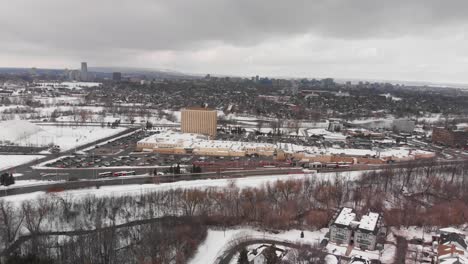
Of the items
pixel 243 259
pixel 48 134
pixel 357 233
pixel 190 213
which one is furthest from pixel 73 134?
pixel 357 233

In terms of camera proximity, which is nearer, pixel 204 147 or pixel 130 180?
pixel 130 180

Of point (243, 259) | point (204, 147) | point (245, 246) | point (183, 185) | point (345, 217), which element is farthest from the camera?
point (204, 147)

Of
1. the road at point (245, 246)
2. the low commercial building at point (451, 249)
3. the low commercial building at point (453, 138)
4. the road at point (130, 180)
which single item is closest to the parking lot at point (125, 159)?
the road at point (130, 180)

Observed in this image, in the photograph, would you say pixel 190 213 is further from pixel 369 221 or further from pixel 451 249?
pixel 451 249

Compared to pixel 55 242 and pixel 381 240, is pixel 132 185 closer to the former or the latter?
pixel 55 242

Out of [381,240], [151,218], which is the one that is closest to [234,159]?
[151,218]

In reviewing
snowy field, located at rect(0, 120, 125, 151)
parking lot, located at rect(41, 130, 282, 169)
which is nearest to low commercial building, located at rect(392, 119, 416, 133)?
parking lot, located at rect(41, 130, 282, 169)

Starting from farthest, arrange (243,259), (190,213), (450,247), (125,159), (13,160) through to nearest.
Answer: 1. (125,159)
2. (13,160)
3. (190,213)
4. (450,247)
5. (243,259)

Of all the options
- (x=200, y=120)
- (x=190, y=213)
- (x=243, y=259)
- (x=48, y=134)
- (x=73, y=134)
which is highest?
(x=200, y=120)
